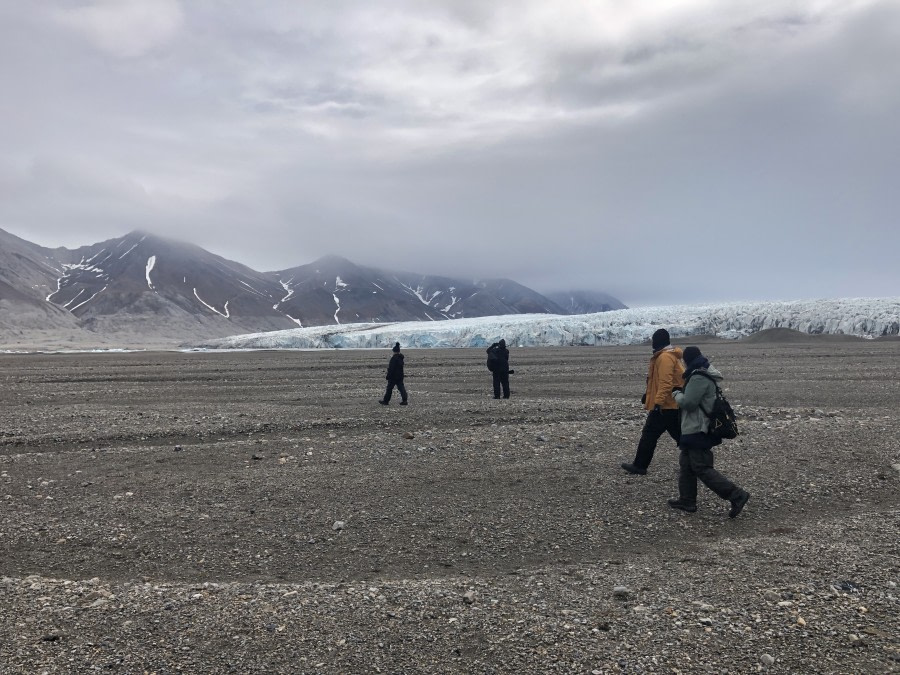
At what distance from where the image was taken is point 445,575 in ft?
17.8

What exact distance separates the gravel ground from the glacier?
52.0 m

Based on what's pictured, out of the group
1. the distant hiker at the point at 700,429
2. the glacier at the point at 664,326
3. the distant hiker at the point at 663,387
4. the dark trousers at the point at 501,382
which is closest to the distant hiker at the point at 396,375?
the dark trousers at the point at 501,382

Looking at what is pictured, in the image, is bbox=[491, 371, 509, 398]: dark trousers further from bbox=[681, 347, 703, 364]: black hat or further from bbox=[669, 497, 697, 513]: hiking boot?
bbox=[681, 347, 703, 364]: black hat

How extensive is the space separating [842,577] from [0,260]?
229107mm

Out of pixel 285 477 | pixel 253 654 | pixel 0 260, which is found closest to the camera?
pixel 253 654

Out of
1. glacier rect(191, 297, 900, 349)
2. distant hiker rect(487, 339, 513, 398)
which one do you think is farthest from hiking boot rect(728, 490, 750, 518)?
glacier rect(191, 297, 900, 349)

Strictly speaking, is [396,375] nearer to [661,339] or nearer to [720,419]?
[661,339]

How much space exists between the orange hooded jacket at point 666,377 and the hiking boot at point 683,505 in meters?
1.11

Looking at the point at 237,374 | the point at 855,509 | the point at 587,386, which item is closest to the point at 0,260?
the point at 237,374

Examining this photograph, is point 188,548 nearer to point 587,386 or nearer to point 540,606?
point 540,606

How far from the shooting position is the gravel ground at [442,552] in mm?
4129

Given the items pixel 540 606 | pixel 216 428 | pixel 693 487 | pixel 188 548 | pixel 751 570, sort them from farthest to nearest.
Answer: pixel 216 428 → pixel 693 487 → pixel 188 548 → pixel 751 570 → pixel 540 606

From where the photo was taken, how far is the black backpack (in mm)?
6453

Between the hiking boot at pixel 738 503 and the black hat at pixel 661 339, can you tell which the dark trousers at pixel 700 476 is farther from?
the black hat at pixel 661 339
